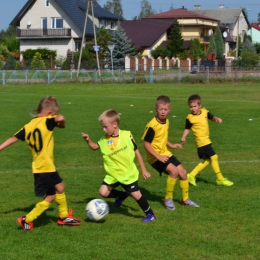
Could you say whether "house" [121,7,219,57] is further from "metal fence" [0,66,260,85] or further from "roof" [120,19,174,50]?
"metal fence" [0,66,260,85]

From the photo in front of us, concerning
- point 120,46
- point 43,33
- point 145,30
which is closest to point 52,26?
point 43,33

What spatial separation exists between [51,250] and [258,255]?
2.13 m

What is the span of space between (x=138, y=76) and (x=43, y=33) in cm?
3352

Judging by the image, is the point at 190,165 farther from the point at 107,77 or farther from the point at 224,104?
the point at 107,77

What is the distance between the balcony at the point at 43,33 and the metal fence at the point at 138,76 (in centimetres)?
2592

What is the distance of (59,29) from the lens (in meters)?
73.9

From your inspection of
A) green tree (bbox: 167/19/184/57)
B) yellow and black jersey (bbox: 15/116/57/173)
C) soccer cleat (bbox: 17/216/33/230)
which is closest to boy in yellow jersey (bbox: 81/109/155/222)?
yellow and black jersey (bbox: 15/116/57/173)

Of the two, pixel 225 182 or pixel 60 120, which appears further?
pixel 225 182

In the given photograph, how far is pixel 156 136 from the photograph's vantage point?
A: 8109 millimetres

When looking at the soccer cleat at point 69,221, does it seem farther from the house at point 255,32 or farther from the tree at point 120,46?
the house at point 255,32

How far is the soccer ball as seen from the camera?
23.8 feet

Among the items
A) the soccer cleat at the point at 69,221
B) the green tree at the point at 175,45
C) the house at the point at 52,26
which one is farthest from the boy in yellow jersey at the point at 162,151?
the green tree at the point at 175,45

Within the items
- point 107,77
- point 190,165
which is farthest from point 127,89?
point 190,165

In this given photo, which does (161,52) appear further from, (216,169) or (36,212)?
(36,212)
